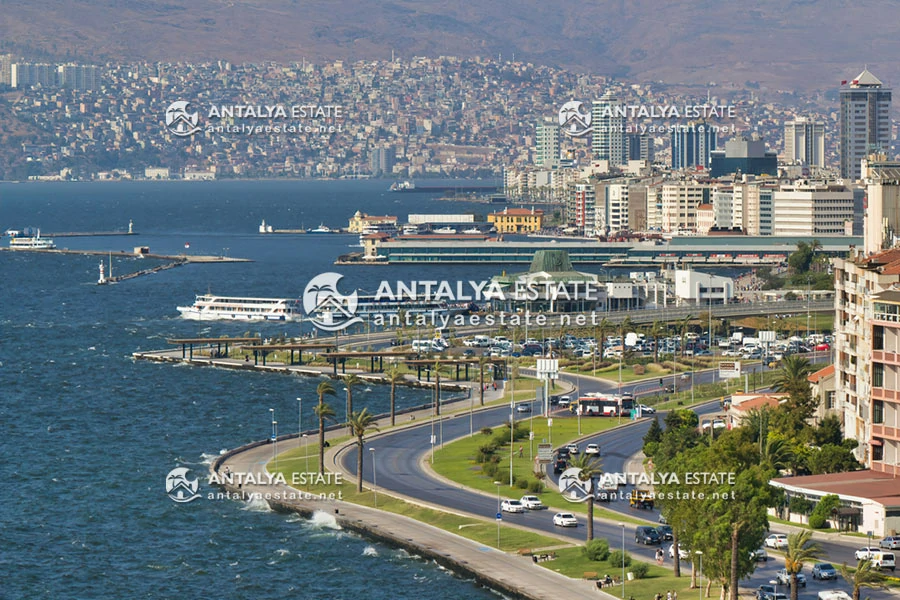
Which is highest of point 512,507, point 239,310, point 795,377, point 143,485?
point 795,377

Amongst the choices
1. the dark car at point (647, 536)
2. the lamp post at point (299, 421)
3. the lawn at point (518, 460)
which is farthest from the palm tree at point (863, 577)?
the lamp post at point (299, 421)

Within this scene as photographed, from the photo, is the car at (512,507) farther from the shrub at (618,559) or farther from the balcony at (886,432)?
the balcony at (886,432)

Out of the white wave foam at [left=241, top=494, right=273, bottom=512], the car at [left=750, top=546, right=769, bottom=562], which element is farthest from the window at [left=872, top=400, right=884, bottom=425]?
the white wave foam at [left=241, top=494, right=273, bottom=512]

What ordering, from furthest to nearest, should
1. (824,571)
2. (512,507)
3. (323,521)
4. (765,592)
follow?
1. (323,521)
2. (512,507)
3. (824,571)
4. (765,592)

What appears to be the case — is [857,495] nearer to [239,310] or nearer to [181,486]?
[181,486]

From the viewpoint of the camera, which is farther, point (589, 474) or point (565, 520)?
point (589, 474)

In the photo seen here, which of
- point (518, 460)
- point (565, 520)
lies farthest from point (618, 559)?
point (518, 460)

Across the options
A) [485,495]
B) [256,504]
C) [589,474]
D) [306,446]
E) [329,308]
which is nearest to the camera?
[589,474]
